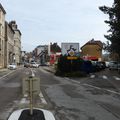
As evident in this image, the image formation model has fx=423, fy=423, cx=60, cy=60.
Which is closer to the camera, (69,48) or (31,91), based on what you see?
(31,91)

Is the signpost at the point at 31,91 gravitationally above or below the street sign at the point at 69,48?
below

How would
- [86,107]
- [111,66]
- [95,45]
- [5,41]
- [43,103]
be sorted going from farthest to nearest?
1. [95,45]
2. [5,41]
3. [111,66]
4. [43,103]
5. [86,107]

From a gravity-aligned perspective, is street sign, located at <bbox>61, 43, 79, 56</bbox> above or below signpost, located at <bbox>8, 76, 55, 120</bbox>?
above

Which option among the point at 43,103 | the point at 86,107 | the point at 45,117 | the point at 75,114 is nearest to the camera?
the point at 45,117

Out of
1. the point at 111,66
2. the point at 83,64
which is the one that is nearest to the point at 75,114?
the point at 83,64

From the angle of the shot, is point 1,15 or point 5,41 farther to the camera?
point 5,41

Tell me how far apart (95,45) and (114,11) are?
313 ft

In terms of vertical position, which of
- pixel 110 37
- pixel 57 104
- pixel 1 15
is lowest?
pixel 57 104

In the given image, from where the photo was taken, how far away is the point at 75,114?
13125 mm

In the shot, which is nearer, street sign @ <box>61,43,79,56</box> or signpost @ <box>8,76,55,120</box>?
signpost @ <box>8,76,55,120</box>

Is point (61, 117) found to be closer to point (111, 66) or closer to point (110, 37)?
point (110, 37)

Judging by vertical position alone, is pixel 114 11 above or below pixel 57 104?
above

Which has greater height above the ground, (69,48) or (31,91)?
(69,48)

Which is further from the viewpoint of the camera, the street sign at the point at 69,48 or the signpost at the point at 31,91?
the street sign at the point at 69,48
